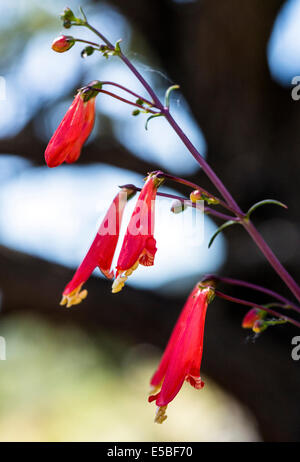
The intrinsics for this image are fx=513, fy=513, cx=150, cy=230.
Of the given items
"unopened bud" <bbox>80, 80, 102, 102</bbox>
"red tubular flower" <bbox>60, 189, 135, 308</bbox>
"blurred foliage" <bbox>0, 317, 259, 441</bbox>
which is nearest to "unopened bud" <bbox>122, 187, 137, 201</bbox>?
"red tubular flower" <bbox>60, 189, 135, 308</bbox>

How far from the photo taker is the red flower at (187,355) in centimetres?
54

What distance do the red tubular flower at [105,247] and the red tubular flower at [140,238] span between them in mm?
45

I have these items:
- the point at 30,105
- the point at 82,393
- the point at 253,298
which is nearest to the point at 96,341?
the point at 82,393

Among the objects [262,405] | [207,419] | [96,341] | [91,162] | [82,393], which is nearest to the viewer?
[262,405]

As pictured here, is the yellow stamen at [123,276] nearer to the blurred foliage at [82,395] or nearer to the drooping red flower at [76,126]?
the drooping red flower at [76,126]

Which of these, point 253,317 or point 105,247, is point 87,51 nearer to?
point 105,247

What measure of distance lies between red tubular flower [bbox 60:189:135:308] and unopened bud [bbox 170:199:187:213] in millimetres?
64

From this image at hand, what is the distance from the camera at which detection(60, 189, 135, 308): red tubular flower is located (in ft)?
1.94

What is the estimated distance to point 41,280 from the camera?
6.23ft

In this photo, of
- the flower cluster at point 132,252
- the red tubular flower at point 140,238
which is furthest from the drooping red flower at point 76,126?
the red tubular flower at point 140,238

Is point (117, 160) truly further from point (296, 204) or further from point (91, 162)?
point (296, 204)

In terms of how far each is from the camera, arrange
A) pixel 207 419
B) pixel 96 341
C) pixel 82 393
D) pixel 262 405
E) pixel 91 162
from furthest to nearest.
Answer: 1. pixel 82 393
2. pixel 207 419
3. pixel 96 341
4. pixel 91 162
5. pixel 262 405

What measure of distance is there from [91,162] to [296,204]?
0.84 metres

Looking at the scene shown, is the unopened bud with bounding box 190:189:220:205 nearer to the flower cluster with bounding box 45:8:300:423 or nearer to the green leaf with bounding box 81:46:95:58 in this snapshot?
the flower cluster with bounding box 45:8:300:423
